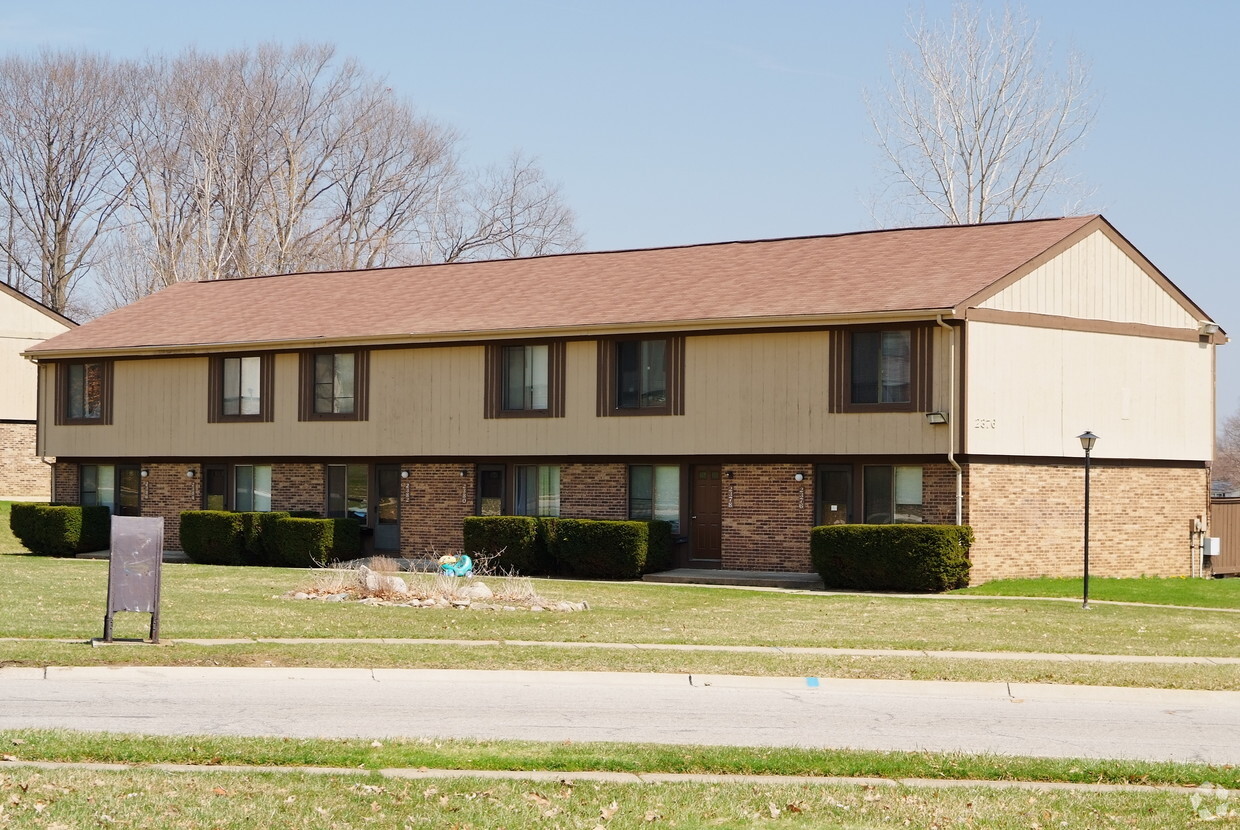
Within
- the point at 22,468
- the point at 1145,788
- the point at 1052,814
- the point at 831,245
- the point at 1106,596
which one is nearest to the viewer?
the point at 1052,814

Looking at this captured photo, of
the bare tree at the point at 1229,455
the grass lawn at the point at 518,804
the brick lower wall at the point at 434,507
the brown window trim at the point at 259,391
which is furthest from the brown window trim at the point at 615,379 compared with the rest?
the bare tree at the point at 1229,455

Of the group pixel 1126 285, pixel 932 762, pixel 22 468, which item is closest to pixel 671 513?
pixel 1126 285

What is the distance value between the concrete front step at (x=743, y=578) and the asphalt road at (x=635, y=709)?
14.8 m

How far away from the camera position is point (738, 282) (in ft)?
110

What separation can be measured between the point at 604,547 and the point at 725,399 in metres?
3.88

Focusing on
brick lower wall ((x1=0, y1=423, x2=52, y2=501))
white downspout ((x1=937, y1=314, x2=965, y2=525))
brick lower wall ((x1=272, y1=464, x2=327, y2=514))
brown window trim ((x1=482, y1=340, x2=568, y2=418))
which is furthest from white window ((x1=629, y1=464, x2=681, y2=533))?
brick lower wall ((x1=0, y1=423, x2=52, y2=501))

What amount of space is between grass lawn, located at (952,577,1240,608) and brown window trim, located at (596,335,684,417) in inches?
280

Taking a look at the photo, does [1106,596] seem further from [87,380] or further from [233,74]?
[233,74]

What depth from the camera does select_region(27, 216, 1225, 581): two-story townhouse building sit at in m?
29.9

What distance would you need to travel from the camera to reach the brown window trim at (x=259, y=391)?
3688cm

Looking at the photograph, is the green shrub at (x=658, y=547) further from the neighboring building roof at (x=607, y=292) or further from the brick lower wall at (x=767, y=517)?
the neighboring building roof at (x=607, y=292)

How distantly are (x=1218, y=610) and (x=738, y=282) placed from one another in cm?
1241

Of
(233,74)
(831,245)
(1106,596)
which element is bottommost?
(1106,596)

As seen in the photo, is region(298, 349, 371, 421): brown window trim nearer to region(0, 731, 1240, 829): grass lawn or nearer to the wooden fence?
the wooden fence
